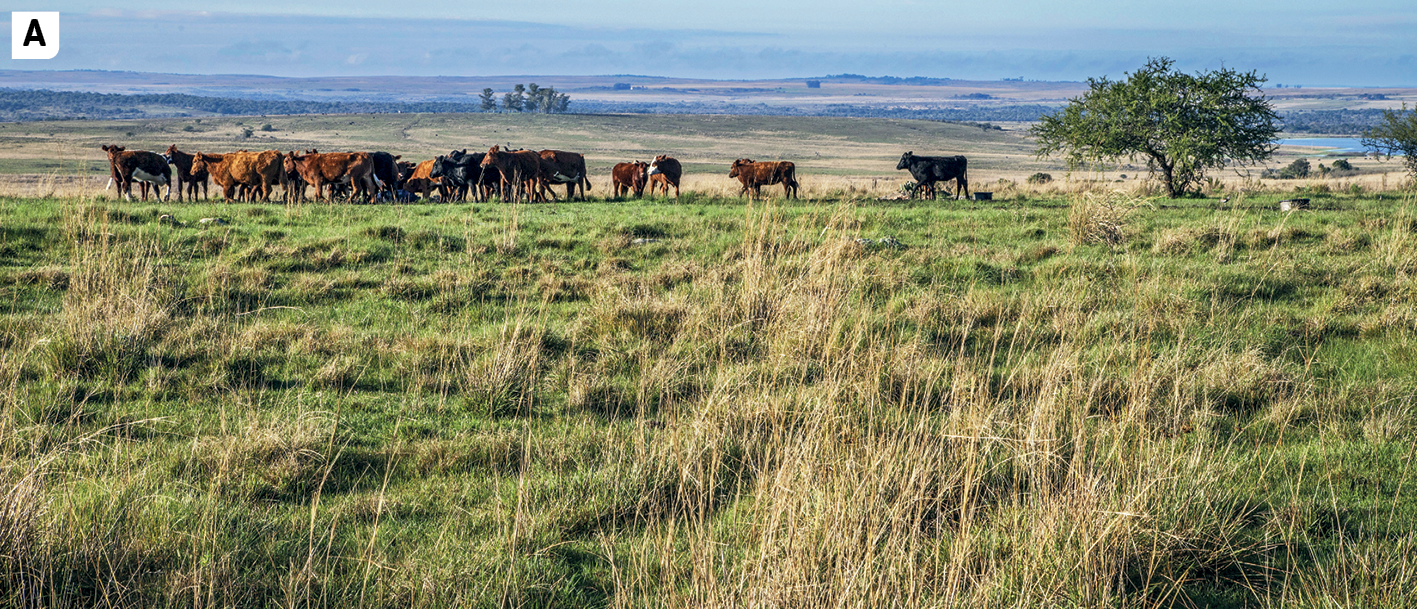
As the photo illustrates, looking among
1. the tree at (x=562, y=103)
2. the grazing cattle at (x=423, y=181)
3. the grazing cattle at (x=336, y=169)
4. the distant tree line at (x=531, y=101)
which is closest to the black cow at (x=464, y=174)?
the grazing cattle at (x=423, y=181)

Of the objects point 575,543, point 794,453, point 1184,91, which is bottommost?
point 575,543

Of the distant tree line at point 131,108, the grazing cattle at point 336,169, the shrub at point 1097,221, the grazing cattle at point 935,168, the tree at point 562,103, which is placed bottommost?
the shrub at point 1097,221

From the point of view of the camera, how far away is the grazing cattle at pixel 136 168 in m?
19.9

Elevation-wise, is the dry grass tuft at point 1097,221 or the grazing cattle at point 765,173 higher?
the grazing cattle at point 765,173

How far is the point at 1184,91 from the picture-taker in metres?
25.9

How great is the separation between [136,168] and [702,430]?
1993 centimetres

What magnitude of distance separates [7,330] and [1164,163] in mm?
25552

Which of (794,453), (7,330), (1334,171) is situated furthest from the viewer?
(1334,171)

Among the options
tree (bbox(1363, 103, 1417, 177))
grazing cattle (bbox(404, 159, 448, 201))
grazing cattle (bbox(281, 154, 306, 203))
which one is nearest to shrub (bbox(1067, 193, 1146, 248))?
grazing cattle (bbox(281, 154, 306, 203))

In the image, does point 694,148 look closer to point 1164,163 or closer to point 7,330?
point 1164,163

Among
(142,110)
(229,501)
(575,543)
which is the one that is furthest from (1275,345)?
(142,110)

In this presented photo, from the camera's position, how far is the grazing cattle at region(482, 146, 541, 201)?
22453 millimetres

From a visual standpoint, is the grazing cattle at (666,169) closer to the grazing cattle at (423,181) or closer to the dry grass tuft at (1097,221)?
the grazing cattle at (423,181)

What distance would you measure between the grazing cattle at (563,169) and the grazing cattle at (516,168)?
1.33ft
